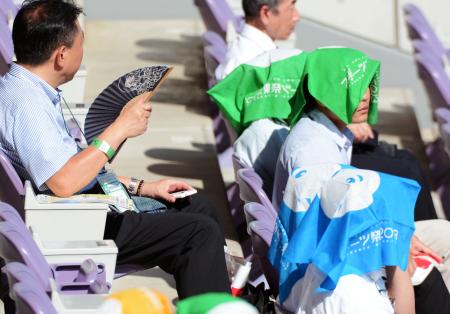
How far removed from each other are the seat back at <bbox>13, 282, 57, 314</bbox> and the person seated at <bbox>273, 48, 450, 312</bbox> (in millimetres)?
1646

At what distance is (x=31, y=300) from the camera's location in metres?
3.57

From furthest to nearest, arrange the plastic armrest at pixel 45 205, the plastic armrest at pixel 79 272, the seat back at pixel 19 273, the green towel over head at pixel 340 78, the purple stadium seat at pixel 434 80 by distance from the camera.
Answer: the purple stadium seat at pixel 434 80
the green towel over head at pixel 340 78
the plastic armrest at pixel 45 205
the plastic armrest at pixel 79 272
the seat back at pixel 19 273

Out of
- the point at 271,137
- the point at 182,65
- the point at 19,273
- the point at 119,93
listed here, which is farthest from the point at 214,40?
the point at 19,273

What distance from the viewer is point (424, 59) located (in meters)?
7.34

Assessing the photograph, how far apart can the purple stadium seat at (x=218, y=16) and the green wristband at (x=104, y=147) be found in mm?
3204

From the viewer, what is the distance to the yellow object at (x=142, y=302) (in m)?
2.75

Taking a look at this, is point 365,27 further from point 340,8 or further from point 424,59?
point 424,59

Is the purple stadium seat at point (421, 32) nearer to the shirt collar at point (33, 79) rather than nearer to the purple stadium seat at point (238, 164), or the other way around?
the purple stadium seat at point (238, 164)

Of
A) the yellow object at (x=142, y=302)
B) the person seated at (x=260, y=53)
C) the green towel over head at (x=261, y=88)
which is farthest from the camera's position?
the green towel over head at (x=261, y=88)

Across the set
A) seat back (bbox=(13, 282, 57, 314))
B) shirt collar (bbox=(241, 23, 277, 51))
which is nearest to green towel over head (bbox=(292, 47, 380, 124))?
shirt collar (bbox=(241, 23, 277, 51))

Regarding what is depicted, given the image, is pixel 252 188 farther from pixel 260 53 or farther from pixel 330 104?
pixel 260 53

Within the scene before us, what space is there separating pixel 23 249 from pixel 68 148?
0.69 meters

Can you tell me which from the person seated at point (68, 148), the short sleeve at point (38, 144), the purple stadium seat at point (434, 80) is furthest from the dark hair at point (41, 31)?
the purple stadium seat at point (434, 80)

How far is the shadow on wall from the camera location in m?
8.11
